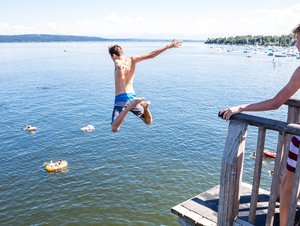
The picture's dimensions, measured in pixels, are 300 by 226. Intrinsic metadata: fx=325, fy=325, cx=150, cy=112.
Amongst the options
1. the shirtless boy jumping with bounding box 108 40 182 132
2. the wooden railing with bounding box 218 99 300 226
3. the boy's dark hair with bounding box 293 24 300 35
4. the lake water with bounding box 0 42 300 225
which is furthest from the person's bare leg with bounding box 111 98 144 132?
the lake water with bounding box 0 42 300 225

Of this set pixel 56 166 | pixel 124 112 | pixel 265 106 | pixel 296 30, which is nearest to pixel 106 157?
pixel 56 166

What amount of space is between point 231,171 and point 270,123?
0.91 m

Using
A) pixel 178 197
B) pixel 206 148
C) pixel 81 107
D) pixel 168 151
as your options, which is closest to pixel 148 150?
pixel 168 151

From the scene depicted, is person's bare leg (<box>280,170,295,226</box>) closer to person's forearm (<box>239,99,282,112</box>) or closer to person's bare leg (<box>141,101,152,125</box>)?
person's forearm (<box>239,99,282,112</box>)

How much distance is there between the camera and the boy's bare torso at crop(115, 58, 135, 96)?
7301 millimetres

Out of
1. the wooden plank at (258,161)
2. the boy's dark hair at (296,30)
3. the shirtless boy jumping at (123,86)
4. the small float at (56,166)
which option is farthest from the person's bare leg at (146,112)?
the small float at (56,166)

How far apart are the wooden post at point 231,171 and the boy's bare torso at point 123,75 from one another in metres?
3.53

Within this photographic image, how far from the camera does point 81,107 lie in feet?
141

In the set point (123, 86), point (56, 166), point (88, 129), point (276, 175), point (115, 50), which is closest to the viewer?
point (276, 175)

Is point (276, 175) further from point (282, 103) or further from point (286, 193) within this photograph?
point (282, 103)

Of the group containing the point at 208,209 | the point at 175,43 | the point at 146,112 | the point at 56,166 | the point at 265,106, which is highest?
the point at 175,43

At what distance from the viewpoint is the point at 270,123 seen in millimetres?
4027

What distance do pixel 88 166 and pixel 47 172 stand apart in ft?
10.1

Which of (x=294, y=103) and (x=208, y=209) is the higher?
(x=294, y=103)
